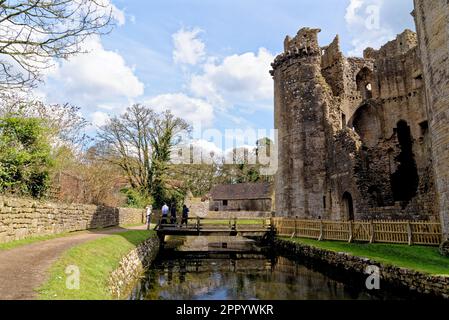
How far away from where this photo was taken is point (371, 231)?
578 inches

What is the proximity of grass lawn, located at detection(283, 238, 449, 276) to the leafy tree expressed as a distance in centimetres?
1287

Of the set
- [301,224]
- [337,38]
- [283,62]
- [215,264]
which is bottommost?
[215,264]

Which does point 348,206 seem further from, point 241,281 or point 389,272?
point 241,281

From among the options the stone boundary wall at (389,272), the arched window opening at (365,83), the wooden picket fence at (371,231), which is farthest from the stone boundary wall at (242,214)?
the stone boundary wall at (389,272)

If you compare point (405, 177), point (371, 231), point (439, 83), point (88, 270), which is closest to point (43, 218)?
point (88, 270)

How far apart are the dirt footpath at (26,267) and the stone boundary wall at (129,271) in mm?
1651

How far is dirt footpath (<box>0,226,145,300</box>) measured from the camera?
17.6 feet

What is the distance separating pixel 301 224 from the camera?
796 inches

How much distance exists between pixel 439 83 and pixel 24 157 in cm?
1589

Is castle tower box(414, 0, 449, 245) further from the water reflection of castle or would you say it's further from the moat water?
the water reflection of castle

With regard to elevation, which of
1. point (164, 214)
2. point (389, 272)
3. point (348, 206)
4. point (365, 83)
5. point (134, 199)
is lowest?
point (389, 272)
